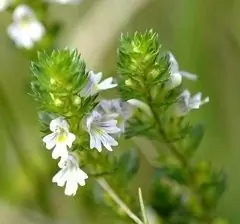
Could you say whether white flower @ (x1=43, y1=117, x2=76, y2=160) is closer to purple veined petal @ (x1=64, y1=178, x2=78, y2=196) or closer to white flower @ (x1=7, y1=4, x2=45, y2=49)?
purple veined petal @ (x1=64, y1=178, x2=78, y2=196)

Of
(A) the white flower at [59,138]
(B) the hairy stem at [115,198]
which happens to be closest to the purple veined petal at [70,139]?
(A) the white flower at [59,138]

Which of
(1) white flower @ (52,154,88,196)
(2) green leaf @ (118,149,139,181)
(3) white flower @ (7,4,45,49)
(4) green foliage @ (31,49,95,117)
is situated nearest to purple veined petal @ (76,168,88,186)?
(1) white flower @ (52,154,88,196)

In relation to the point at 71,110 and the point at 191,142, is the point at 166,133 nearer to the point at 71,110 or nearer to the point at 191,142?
the point at 191,142

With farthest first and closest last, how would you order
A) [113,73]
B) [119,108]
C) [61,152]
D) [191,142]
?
[113,73] < [191,142] < [119,108] < [61,152]

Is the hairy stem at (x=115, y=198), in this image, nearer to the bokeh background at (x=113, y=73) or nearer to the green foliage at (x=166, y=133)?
the green foliage at (x=166, y=133)

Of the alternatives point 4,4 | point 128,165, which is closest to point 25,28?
point 4,4

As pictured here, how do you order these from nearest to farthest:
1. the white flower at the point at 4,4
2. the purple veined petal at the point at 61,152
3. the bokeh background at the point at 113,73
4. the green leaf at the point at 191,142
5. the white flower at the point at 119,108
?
the purple veined petal at the point at 61,152 → the white flower at the point at 119,108 → the green leaf at the point at 191,142 → the white flower at the point at 4,4 → the bokeh background at the point at 113,73
